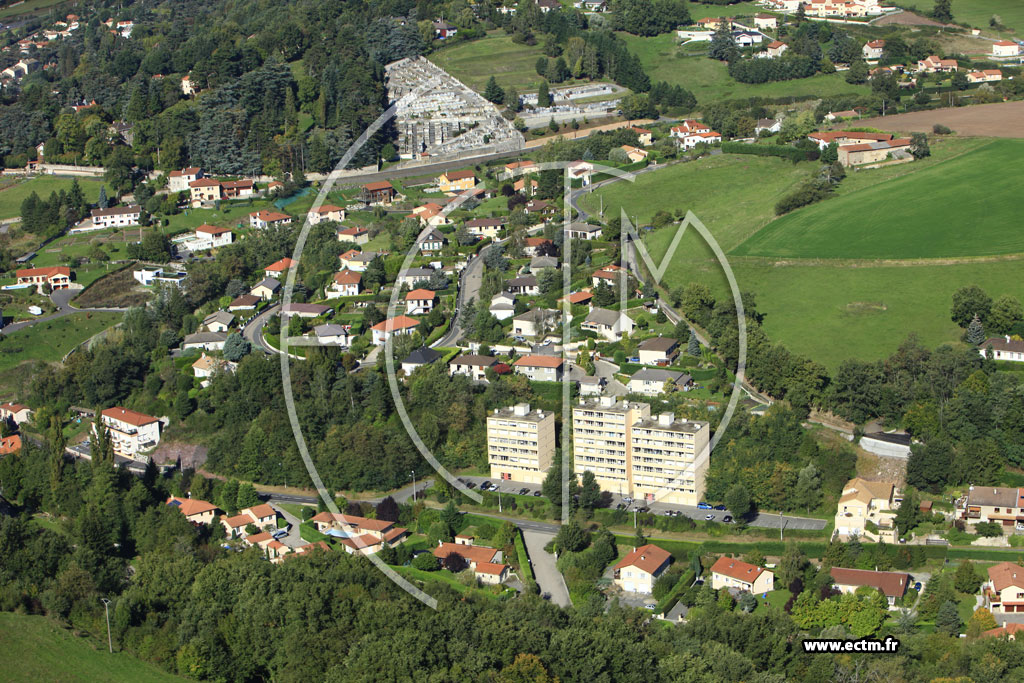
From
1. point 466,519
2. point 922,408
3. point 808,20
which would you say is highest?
point 808,20

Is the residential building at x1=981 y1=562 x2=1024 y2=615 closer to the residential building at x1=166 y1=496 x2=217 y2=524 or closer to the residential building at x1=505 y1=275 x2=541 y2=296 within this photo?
the residential building at x1=505 y1=275 x2=541 y2=296

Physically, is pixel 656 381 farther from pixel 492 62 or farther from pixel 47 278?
pixel 492 62

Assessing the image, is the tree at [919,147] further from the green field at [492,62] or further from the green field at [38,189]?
the green field at [38,189]

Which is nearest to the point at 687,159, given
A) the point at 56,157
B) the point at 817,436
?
the point at 817,436

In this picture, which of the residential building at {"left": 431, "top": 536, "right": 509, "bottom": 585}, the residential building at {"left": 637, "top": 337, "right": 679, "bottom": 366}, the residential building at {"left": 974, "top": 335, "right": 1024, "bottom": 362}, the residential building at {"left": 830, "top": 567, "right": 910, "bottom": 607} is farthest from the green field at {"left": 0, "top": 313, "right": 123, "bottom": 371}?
the residential building at {"left": 974, "top": 335, "right": 1024, "bottom": 362}

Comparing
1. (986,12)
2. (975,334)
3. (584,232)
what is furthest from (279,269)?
(986,12)

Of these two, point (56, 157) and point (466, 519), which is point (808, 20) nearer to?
point (56, 157)

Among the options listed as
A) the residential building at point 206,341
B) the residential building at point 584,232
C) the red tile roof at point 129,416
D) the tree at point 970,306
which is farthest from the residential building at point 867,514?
the residential building at point 206,341

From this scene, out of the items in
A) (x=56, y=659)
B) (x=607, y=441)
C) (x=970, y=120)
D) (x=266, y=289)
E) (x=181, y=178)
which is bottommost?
(x=56, y=659)
